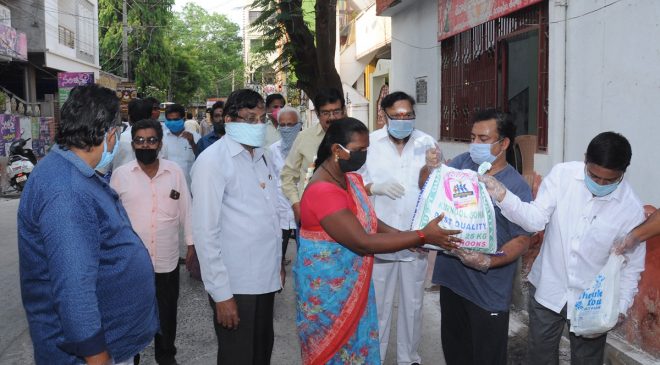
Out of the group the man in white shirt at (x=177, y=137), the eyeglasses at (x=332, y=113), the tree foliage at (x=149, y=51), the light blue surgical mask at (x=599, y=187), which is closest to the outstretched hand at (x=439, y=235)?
the light blue surgical mask at (x=599, y=187)

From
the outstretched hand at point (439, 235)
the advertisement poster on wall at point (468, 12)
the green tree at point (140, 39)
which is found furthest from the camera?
the green tree at point (140, 39)

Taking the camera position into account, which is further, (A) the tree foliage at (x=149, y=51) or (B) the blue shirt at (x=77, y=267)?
(A) the tree foliage at (x=149, y=51)

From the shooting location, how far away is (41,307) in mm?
2178

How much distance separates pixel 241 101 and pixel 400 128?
50.9 inches

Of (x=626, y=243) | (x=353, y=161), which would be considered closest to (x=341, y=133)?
(x=353, y=161)

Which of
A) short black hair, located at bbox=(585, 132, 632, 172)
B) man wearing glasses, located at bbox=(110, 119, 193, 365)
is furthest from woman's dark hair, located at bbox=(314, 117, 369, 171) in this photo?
man wearing glasses, located at bbox=(110, 119, 193, 365)

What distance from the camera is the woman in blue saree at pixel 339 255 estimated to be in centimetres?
274

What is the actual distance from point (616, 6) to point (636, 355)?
10.5 ft

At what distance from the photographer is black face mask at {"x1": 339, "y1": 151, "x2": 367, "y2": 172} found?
2.82 metres

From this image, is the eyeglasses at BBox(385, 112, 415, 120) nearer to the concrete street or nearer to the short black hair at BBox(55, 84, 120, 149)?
the concrete street

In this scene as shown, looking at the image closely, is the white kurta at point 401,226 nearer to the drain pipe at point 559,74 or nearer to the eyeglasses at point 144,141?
the eyeglasses at point 144,141

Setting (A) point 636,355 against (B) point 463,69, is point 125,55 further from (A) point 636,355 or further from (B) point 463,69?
(A) point 636,355

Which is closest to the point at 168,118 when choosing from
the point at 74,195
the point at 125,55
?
the point at 74,195

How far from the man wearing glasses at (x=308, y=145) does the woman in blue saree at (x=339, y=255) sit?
5.78ft
